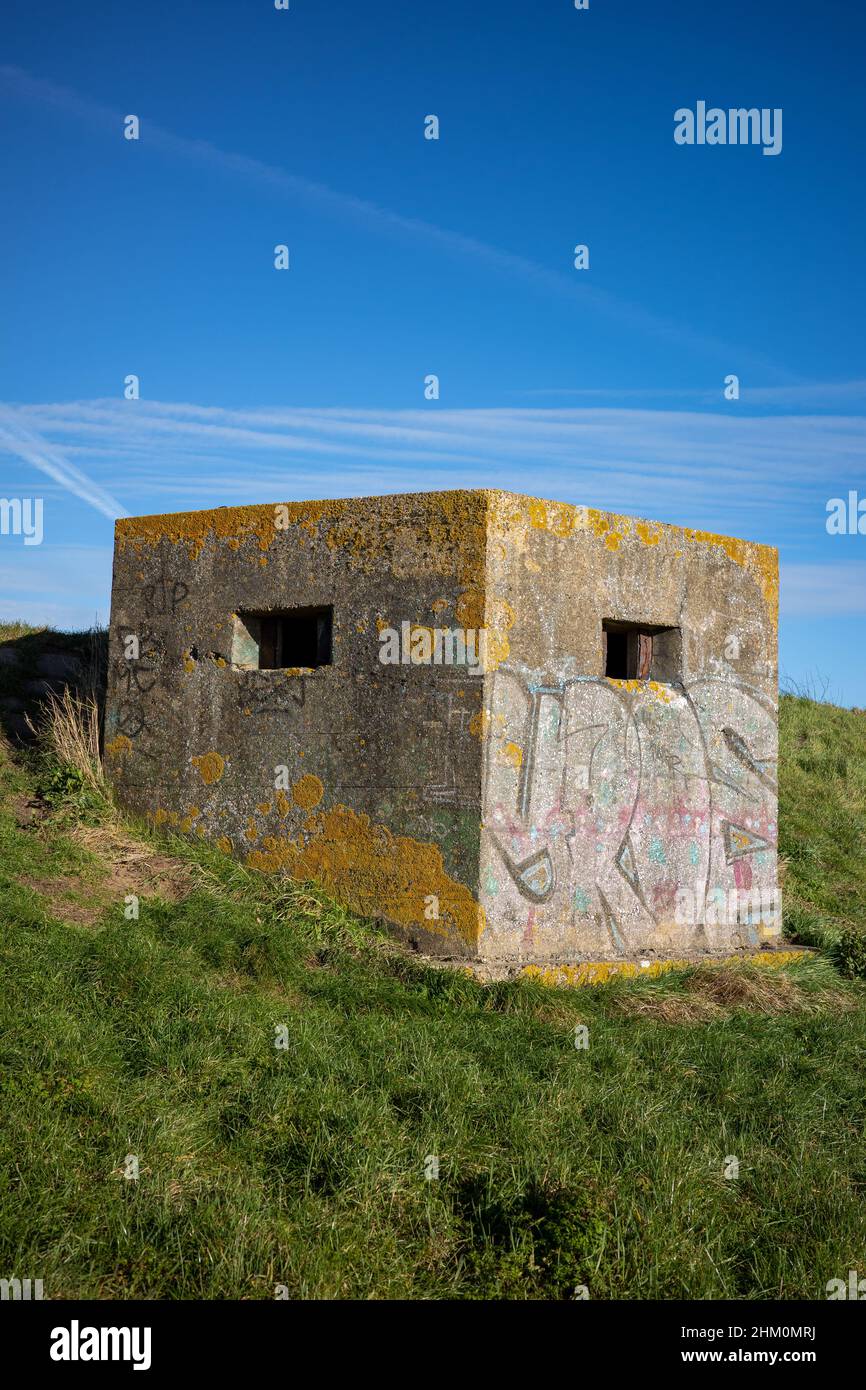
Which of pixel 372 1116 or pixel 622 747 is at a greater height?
pixel 622 747

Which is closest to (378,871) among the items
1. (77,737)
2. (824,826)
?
(77,737)

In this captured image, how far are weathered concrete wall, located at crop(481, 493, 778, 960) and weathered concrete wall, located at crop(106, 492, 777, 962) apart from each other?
16mm

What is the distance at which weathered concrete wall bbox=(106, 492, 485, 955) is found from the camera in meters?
6.61

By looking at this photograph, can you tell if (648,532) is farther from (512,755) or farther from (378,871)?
(378,871)

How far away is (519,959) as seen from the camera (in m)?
6.59

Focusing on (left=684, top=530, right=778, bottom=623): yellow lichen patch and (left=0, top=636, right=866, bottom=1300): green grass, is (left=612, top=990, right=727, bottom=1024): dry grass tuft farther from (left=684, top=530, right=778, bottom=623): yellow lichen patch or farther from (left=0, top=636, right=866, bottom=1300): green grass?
(left=684, top=530, right=778, bottom=623): yellow lichen patch

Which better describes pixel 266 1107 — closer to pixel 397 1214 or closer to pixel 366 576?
pixel 397 1214

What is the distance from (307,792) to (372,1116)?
2.87m

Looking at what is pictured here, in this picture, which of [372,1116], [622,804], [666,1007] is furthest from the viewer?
[622,804]

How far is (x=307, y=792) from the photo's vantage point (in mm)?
7059

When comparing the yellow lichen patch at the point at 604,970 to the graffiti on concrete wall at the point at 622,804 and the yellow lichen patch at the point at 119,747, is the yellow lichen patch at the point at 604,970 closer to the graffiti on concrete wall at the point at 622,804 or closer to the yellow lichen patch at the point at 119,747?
the graffiti on concrete wall at the point at 622,804

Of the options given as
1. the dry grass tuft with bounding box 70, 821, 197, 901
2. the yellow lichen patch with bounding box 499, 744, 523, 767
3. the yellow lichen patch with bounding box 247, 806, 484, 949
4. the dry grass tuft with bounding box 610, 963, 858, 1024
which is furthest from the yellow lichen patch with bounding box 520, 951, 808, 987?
the dry grass tuft with bounding box 70, 821, 197, 901

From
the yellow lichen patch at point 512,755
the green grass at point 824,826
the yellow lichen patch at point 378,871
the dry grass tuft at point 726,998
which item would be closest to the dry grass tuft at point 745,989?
the dry grass tuft at point 726,998

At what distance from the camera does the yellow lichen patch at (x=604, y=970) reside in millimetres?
6520
